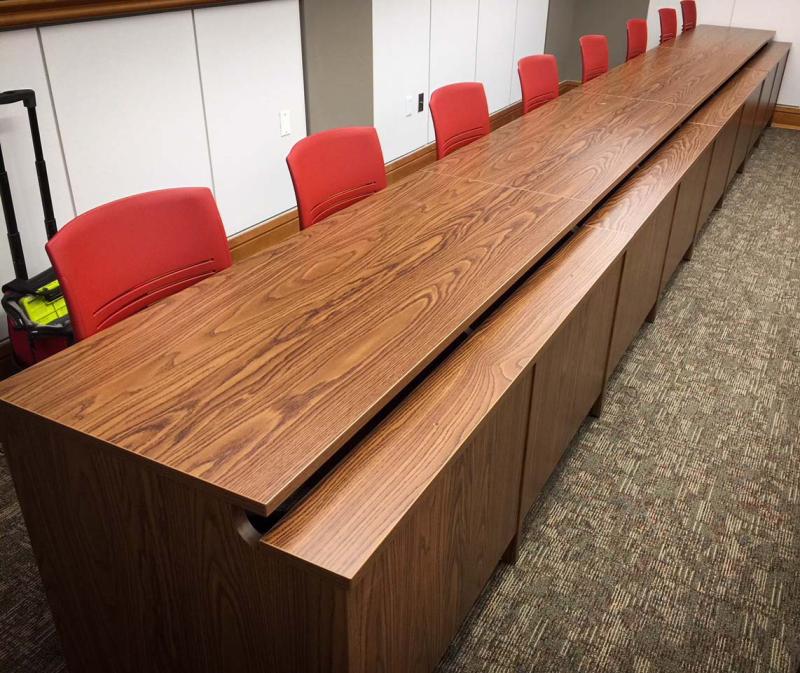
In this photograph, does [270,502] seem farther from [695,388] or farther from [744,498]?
[695,388]

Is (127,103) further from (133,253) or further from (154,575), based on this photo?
(154,575)

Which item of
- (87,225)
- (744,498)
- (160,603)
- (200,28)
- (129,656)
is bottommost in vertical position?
(744,498)

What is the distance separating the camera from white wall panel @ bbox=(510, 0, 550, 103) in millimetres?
5785

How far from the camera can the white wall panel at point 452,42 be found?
4656 mm

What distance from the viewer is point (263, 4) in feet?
11.0

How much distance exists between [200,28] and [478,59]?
8.86 ft

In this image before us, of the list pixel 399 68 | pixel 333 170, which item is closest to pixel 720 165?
pixel 399 68

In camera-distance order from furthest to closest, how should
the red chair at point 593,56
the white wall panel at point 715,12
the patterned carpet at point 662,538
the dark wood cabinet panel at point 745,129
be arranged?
the white wall panel at point 715,12
the red chair at point 593,56
the dark wood cabinet panel at point 745,129
the patterned carpet at point 662,538

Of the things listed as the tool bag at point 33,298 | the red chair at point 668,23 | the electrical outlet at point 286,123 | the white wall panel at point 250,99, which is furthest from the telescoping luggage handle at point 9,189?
the red chair at point 668,23

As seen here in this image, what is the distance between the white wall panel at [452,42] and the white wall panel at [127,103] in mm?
2048

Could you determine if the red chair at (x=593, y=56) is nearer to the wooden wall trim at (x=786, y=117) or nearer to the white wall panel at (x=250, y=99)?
the white wall panel at (x=250, y=99)

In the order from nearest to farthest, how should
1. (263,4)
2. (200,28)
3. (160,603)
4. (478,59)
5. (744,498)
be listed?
A: (160,603)
(744,498)
(200,28)
(263,4)
(478,59)

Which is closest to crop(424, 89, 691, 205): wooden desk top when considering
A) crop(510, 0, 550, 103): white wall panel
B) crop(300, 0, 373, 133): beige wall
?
crop(300, 0, 373, 133): beige wall

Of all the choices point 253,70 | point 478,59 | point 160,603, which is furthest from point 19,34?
point 478,59
